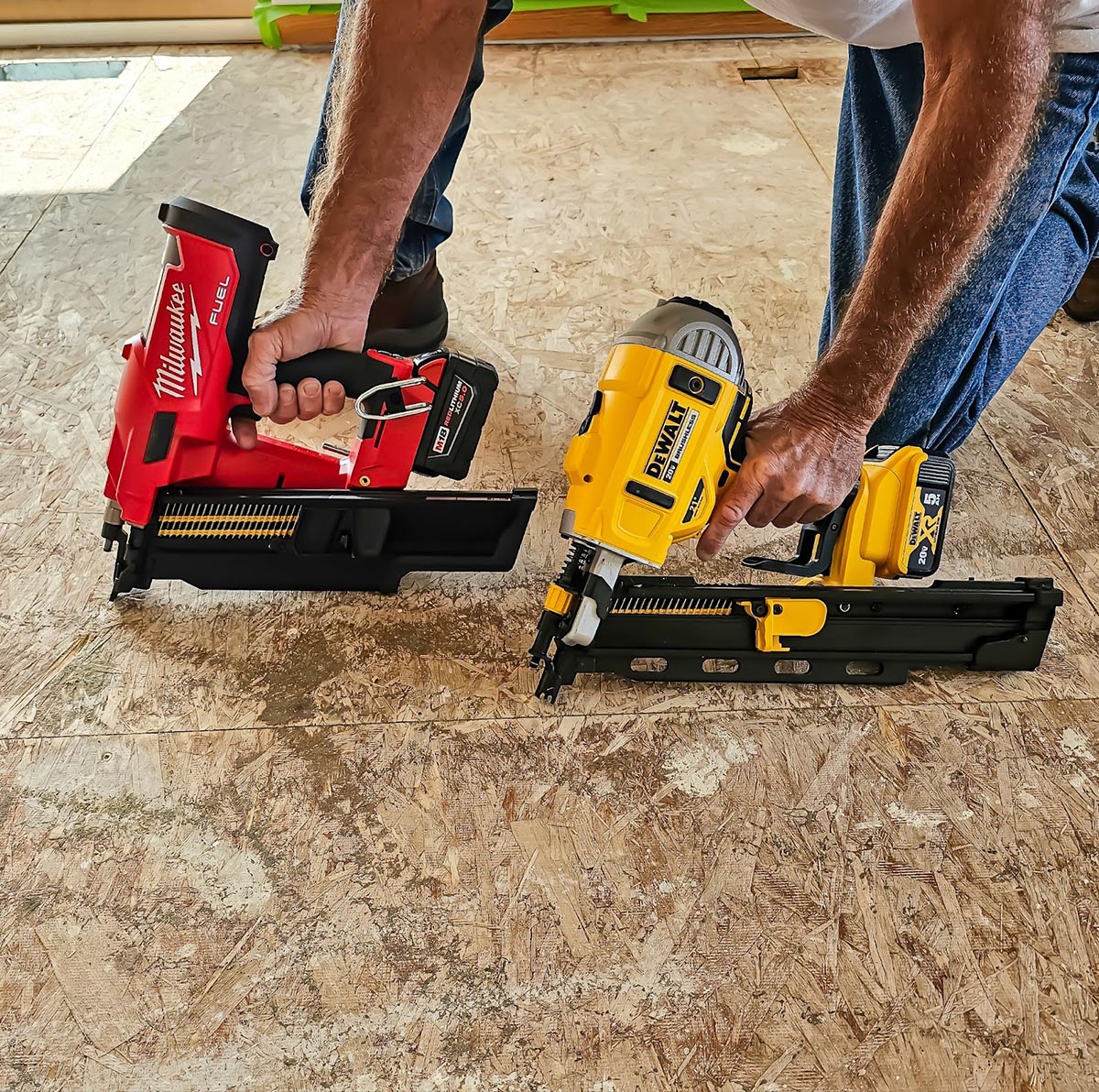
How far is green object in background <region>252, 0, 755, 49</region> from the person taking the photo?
3.96 m

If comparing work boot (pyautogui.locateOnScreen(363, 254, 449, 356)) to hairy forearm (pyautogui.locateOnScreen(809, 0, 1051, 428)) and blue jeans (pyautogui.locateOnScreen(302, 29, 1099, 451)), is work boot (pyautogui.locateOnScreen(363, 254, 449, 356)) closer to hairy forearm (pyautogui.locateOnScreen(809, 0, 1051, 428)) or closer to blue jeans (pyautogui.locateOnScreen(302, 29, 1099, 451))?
blue jeans (pyautogui.locateOnScreen(302, 29, 1099, 451))

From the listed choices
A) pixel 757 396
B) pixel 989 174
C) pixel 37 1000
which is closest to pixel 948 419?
pixel 757 396

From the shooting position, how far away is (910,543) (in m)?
1.72

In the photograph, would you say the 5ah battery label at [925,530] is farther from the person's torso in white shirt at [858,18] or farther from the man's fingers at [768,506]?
the person's torso in white shirt at [858,18]

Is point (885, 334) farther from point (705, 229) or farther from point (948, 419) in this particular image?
point (705, 229)

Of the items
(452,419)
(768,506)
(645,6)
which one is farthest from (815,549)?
(645,6)

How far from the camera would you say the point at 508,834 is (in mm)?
1494

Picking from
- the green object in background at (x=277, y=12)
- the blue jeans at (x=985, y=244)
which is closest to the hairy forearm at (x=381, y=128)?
the blue jeans at (x=985, y=244)

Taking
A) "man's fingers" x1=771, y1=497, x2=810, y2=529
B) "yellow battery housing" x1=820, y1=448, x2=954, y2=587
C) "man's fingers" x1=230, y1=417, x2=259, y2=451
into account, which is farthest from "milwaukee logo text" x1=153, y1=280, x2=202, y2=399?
"yellow battery housing" x1=820, y1=448, x2=954, y2=587

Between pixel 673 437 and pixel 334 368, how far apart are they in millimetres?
597

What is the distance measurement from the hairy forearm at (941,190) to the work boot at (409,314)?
1.18 meters

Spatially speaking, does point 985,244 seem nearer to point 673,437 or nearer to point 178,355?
point 673,437

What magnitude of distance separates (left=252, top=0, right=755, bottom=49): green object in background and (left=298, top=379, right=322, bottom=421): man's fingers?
296 centimetres

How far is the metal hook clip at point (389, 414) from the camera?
169cm
